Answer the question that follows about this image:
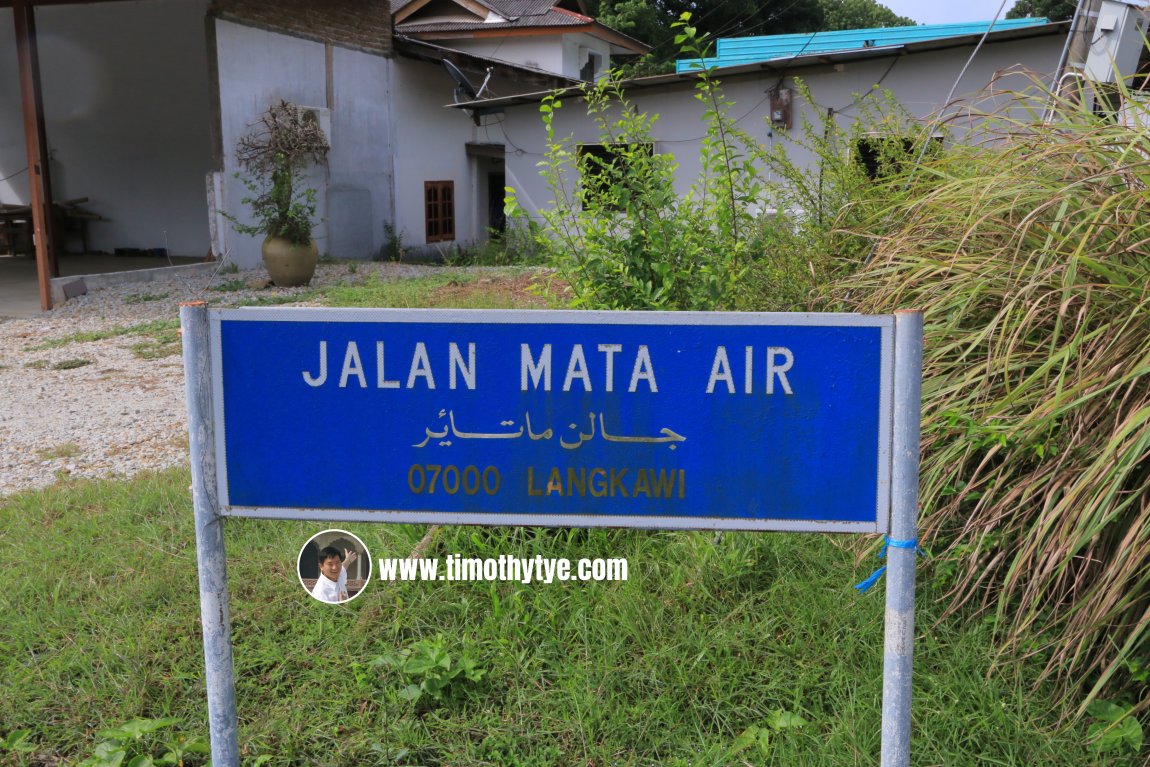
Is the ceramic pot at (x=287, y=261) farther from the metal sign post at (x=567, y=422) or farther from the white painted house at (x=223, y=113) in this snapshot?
the metal sign post at (x=567, y=422)

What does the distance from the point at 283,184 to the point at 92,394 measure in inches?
237

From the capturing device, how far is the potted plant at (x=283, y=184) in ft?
40.2

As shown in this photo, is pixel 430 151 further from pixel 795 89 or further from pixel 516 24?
pixel 795 89

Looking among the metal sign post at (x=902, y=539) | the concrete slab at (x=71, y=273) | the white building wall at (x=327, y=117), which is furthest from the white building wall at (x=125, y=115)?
the metal sign post at (x=902, y=539)

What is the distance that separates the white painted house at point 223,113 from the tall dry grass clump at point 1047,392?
12.5 m

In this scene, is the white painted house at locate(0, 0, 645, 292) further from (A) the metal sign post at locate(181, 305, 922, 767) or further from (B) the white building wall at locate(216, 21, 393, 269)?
(A) the metal sign post at locate(181, 305, 922, 767)

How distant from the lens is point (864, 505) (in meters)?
1.79

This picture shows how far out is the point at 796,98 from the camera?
13.0 m

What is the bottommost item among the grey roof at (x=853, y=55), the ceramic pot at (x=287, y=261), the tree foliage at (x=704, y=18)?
the ceramic pot at (x=287, y=261)

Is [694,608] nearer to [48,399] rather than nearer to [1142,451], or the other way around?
[1142,451]

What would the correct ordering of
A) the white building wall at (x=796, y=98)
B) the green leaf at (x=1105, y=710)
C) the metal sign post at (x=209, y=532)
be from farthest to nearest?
the white building wall at (x=796, y=98)
the green leaf at (x=1105, y=710)
the metal sign post at (x=209, y=532)

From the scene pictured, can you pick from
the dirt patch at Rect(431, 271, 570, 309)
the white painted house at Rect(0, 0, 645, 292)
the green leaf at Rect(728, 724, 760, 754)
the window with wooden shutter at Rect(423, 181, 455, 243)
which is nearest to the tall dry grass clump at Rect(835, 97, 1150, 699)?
the green leaf at Rect(728, 724, 760, 754)

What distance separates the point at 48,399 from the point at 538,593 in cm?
533
